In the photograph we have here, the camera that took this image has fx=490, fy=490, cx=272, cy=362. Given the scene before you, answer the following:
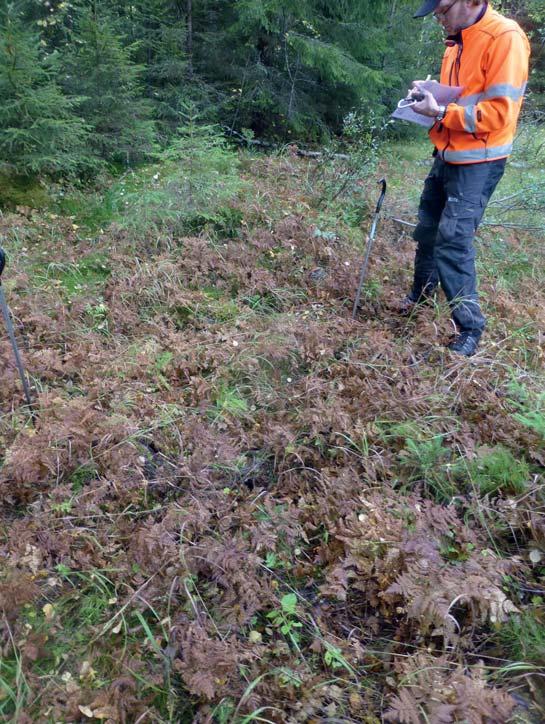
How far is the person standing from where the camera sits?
320 cm

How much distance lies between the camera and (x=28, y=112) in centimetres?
515

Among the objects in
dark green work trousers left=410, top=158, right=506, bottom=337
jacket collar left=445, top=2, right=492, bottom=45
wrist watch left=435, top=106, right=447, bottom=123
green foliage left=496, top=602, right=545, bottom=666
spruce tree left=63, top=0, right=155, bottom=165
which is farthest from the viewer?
spruce tree left=63, top=0, right=155, bottom=165

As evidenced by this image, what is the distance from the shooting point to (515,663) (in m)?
1.94

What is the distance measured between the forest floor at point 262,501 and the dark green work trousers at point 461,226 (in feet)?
0.96

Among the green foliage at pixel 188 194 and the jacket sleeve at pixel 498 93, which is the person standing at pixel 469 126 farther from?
the green foliage at pixel 188 194

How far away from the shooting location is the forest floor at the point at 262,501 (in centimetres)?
199

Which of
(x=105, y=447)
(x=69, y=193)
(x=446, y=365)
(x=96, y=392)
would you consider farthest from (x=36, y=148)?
(x=446, y=365)

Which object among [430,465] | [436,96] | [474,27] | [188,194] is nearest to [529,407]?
[430,465]

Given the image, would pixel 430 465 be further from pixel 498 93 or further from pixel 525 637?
pixel 498 93

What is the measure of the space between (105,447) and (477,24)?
12.0 ft

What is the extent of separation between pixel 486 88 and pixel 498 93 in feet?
0.43

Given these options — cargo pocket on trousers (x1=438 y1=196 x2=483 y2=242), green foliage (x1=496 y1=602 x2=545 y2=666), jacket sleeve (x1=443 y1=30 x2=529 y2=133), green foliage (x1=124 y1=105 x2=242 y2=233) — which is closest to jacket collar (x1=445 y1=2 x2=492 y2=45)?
jacket sleeve (x1=443 y1=30 x2=529 y2=133)

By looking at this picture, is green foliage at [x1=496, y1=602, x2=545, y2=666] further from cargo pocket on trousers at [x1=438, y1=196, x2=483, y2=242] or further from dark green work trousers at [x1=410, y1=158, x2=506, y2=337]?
cargo pocket on trousers at [x1=438, y1=196, x2=483, y2=242]

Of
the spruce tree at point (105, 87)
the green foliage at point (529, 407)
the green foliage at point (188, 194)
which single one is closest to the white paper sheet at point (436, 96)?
the green foliage at point (529, 407)
